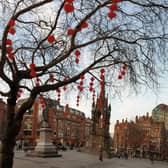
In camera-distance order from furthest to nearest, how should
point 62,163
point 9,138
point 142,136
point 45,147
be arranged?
point 142,136 < point 45,147 < point 62,163 < point 9,138

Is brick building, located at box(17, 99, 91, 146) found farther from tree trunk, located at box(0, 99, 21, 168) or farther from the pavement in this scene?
tree trunk, located at box(0, 99, 21, 168)

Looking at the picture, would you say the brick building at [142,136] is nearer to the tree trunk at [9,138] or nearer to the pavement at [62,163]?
the pavement at [62,163]

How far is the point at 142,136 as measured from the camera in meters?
101

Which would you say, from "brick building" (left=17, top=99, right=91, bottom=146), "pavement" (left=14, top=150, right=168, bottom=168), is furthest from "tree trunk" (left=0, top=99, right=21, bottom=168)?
"brick building" (left=17, top=99, right=91, bottom=146)

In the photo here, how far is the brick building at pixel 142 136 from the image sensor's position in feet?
320

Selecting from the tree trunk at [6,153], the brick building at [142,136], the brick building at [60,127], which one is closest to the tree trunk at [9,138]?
the tree trunk at [6,153]

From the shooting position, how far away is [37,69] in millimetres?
12039

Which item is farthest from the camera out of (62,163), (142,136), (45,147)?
(142,136)

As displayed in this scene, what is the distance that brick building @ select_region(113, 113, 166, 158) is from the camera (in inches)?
3844

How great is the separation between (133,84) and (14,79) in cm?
408

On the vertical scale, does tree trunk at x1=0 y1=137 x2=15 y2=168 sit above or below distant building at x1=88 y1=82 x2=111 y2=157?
below

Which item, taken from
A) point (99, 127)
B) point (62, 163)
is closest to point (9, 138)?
point (62, 163)

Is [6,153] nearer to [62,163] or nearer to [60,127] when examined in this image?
[62,163]

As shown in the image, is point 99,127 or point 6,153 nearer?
point 6,153
